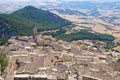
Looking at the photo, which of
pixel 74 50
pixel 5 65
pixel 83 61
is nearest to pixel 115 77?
pixel 83 61

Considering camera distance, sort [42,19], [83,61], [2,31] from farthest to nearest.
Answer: [42,19]
[2,31]
[83,61]

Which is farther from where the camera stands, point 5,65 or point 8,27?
point 8,27

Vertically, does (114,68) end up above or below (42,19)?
above

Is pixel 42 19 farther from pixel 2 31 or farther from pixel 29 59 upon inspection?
pixel 29 59

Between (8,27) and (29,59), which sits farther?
(8,27)

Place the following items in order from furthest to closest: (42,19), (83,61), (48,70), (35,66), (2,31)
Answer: (42,19) < (2,31) < (83,61) < (35,66) < (48,70)

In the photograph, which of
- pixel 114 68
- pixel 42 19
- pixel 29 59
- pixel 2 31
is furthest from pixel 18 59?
pixel 42 19

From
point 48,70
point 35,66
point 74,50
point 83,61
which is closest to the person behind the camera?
point 48,70

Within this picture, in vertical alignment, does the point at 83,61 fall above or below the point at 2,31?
above

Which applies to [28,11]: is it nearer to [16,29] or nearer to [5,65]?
[16,29]
